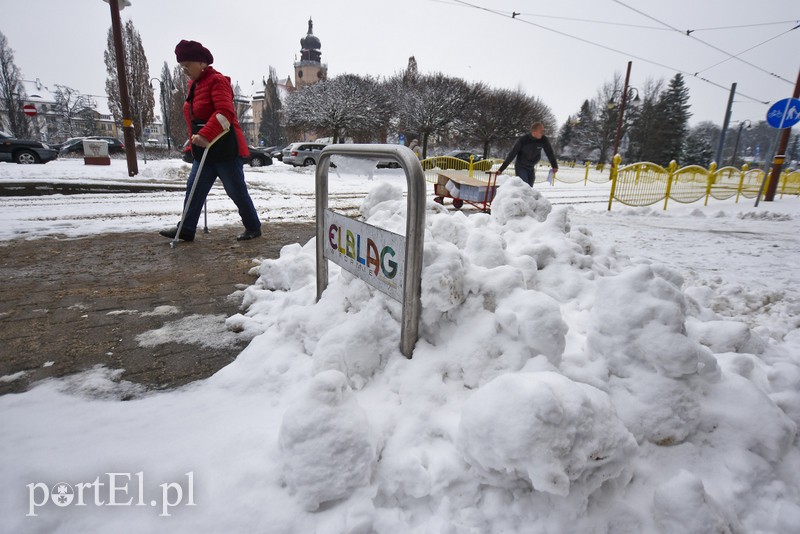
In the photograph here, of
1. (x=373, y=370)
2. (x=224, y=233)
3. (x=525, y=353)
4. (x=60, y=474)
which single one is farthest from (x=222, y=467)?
(x=224, y=233)

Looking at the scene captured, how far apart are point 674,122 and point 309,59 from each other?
6261 centimetres

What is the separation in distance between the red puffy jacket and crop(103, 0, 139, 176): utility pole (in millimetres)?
8637

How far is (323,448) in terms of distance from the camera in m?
1.33

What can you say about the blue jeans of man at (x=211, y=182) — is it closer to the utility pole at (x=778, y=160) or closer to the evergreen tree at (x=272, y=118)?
the utility pole at (x=778, y=160)

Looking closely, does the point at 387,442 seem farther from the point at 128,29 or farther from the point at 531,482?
the point at 128,29

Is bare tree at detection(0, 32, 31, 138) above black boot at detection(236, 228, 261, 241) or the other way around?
above

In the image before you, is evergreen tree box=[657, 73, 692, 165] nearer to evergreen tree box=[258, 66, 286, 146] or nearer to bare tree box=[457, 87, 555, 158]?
bare tree box=[457, 87, 555, 158]

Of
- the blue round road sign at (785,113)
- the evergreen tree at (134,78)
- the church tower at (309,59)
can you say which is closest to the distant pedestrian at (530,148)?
the blue round road sign at (785,113)

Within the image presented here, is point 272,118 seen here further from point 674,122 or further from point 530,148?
point 530,148

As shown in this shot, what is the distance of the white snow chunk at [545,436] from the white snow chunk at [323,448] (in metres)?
0.35

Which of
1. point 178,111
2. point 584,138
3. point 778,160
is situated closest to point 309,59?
point 178,111

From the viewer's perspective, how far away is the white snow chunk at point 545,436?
1199 mm

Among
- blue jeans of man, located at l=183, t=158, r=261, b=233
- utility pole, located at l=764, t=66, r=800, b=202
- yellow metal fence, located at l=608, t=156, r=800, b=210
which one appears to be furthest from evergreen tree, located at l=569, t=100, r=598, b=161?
blue jeans of man, located at l=183, t=158, r=261, b=233

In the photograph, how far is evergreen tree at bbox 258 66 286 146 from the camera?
205 feet
